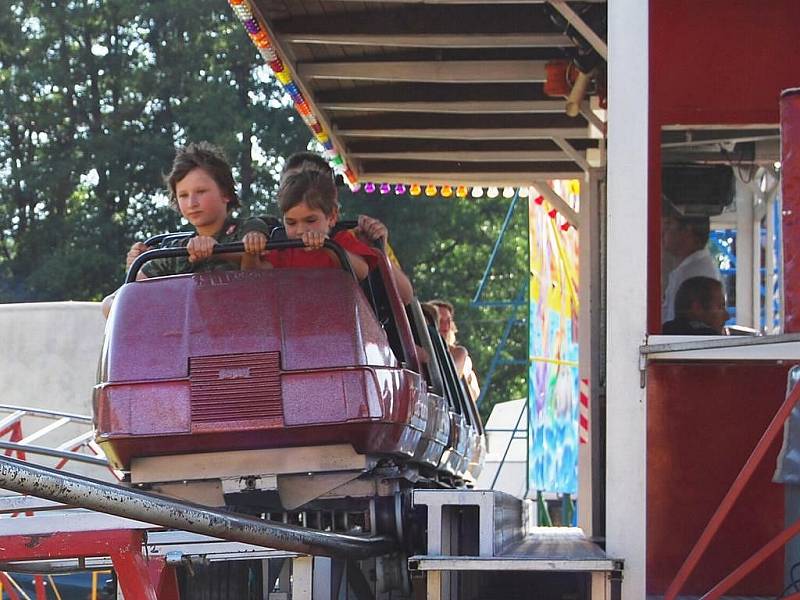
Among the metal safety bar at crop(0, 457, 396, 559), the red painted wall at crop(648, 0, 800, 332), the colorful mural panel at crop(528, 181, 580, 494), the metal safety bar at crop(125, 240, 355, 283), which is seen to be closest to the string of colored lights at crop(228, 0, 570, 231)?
the colorful mural panel at crop(528, 181, 580, 494)

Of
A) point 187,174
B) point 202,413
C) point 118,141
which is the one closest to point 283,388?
point 202,413

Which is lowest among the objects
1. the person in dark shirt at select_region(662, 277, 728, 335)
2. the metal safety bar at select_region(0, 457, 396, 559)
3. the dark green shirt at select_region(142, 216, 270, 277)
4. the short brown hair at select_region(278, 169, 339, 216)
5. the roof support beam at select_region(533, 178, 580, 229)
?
the metal safety bar at select_region(0, 457, 396, 559)

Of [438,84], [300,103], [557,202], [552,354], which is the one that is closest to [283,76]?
[300,103]

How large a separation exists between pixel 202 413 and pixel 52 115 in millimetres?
32454

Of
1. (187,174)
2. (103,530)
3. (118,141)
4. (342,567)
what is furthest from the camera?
(118,141)

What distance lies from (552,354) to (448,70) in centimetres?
825

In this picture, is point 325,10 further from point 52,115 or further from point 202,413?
point 52,115

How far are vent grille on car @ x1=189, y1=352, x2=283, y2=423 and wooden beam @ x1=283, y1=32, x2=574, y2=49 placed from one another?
12.2 feet

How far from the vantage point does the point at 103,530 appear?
4.26 meters

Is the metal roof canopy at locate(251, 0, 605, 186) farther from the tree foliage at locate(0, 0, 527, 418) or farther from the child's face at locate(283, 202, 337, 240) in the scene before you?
the tree foliage at locate(0, 0, 527, 418)

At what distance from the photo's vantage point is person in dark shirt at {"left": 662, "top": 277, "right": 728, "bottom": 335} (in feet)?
18.9

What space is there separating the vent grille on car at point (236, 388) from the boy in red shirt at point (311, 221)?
2.70ft

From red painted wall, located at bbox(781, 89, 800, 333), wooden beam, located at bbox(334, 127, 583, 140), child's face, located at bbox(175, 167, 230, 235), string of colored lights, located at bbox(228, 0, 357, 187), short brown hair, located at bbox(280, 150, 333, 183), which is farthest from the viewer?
wooden beam, located at bbox(334, 127, 583, 140)

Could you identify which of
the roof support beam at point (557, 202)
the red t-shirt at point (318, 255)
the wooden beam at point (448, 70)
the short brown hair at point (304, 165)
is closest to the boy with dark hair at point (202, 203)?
the red t-shirt at point (318, 255)
